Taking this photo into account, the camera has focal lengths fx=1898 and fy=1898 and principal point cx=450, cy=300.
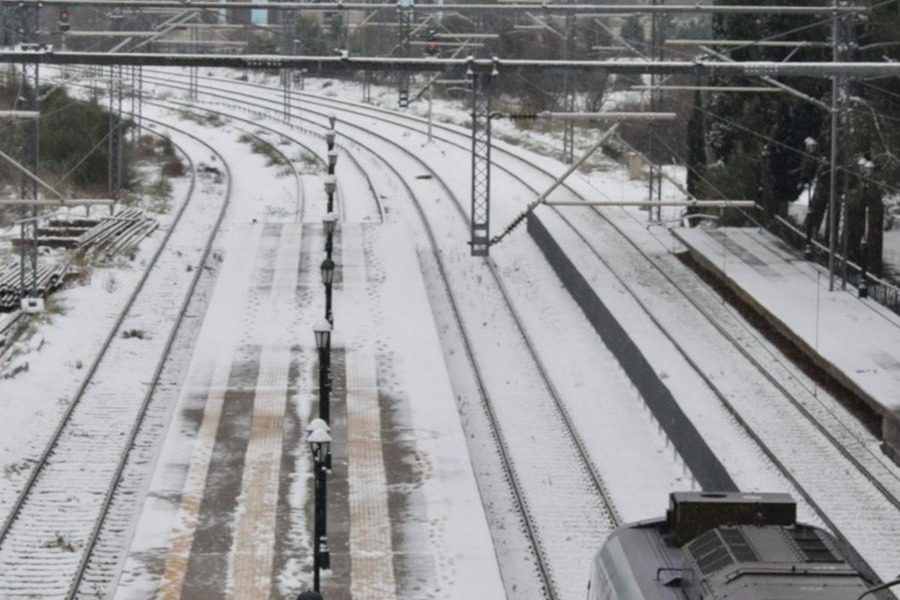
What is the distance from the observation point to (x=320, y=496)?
16.9 m

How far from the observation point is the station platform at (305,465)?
1722 cm

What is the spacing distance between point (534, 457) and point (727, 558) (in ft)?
33.3

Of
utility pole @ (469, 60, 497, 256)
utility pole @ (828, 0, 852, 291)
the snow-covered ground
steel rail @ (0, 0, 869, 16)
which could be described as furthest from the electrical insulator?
utility pole @ (828, 0, 852, 291)

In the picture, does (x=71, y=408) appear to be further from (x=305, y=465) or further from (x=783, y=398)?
(x=783, y=398)

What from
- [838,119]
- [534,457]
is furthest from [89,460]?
[838,119]

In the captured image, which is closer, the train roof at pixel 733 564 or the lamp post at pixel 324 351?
the train roof at pixel 733 564

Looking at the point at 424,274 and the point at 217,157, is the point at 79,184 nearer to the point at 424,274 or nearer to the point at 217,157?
the point at 217,157

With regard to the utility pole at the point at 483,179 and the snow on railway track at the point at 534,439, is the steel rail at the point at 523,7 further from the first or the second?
the snow on railway track at the point at 534,439

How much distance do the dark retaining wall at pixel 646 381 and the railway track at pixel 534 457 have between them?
111cm

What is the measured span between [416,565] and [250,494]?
289cm

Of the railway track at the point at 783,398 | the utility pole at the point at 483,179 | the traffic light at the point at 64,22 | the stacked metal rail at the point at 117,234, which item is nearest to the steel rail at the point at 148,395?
the stacked metal rail at the point at 117,234

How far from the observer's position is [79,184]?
4797 centimetres

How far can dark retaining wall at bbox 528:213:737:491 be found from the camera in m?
20.7

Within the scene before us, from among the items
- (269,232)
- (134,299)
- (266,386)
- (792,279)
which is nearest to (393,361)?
(266,386)
